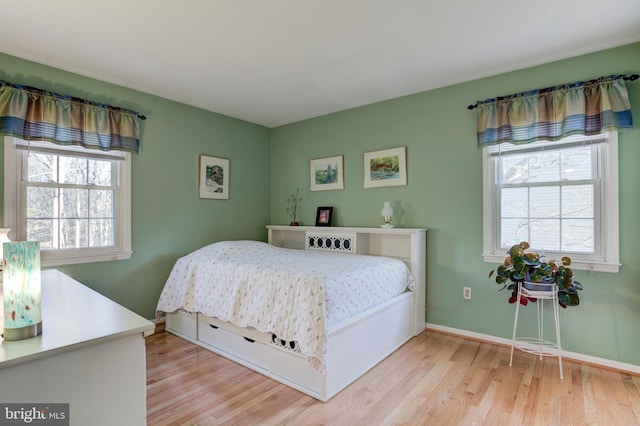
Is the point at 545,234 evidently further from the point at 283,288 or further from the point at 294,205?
the point at 294,205

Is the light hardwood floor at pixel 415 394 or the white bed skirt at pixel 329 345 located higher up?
the white bed skirt at pixel 329 345

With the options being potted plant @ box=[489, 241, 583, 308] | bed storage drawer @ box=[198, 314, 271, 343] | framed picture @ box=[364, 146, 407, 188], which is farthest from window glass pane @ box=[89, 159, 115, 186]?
potted plant @ box=[489, 241, 583, 308]

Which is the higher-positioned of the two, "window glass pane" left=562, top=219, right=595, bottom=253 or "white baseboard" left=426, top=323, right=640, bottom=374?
"window glass pane" left=562, top=219, right=595, bottom=253

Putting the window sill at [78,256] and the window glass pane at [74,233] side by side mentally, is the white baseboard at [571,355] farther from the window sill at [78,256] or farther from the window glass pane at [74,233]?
the window glass pane at [74,233]

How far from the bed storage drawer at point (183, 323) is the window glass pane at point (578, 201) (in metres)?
3.32

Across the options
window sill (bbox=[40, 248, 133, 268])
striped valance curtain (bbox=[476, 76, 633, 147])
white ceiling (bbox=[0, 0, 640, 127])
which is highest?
white ceiling (bbox=[0, 0, 640, 127])

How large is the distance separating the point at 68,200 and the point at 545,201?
413 cm

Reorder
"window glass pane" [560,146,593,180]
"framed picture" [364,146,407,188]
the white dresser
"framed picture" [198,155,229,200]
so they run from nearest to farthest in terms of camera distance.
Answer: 1. the white dresser
2. "window glass pane" [560,146,593,180]
3. "framed picture" [364,146,407,188]
4. "framed picture" [198,155,229,200]

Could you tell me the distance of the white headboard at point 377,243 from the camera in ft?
10.2

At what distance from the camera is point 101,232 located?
9.89 ft

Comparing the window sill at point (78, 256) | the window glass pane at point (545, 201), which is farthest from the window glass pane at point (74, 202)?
the window glass pane at point (545, 201)

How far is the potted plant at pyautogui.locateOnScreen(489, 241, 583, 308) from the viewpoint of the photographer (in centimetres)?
231

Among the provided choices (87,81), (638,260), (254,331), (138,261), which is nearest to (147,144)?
(87,81)

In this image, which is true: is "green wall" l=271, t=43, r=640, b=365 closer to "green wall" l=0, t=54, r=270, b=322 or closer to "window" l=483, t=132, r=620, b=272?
"window" l=483, t=132, r=620, b=272
